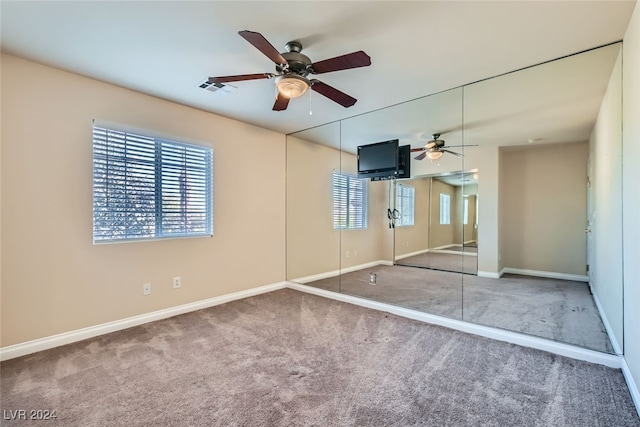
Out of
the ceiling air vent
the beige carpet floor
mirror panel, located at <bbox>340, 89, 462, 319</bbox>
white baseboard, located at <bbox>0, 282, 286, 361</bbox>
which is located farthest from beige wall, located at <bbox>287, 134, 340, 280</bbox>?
the ceiling air vent

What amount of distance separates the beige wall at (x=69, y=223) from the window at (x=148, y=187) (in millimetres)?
93

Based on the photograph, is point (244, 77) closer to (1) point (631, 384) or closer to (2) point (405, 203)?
(2) point (405, 203)

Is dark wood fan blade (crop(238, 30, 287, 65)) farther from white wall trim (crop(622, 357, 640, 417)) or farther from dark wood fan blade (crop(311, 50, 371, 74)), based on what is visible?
white wall trim (crop(622, 357, 640, 417))

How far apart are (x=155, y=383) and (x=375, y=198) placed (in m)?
3.30

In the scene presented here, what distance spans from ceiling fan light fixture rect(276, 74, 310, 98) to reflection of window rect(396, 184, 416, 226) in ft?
7.25

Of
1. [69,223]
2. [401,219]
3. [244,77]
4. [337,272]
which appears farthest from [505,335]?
[69,223]

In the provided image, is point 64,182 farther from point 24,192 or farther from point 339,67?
point 339,67

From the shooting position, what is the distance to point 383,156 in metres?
3.92

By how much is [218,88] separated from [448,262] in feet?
10.9

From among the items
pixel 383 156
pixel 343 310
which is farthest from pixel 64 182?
pixel 383 156

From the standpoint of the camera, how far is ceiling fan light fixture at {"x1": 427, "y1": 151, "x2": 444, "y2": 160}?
3.53 meters

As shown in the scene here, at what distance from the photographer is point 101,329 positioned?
112 inches

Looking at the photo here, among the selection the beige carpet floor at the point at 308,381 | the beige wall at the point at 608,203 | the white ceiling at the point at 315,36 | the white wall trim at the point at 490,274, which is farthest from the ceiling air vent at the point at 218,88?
A: the white wall trim at the point at 490,274

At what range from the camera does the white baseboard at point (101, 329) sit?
242 cm
